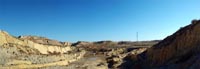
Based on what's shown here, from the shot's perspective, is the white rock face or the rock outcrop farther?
the white rock face

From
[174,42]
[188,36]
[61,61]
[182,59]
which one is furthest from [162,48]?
[61,61]

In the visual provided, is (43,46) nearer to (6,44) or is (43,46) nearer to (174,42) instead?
(6,44)

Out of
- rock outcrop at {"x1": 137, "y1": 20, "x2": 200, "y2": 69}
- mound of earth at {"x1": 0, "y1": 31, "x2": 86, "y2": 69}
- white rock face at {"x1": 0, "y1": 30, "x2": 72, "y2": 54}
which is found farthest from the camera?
white rock face at {"x1": 0, "y1": 30, "x2": 72, "y2": 54}

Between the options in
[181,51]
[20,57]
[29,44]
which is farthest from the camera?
[29,44]

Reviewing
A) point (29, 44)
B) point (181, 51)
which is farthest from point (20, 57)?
point (181, 51)

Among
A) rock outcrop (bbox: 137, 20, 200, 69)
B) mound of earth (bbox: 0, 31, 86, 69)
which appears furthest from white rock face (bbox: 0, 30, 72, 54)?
rock outcrop (bbox: 137, 20, 200, 69)

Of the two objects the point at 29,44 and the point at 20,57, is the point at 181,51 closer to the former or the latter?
the point at 20,57

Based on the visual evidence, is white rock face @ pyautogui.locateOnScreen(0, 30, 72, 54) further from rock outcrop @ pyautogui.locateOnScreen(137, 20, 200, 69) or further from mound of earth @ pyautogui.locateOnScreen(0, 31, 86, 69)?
rock outcrop @ pyautogui.locateOnScreen(137, 20, 200, 69)

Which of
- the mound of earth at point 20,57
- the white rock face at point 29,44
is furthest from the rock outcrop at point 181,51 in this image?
the white rock face at point 29,44

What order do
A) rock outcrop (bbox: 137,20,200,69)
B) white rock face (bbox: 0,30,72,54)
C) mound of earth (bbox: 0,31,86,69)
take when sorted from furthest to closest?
white rock face (bbox: 0,30,72,54), mound of earth (bbox: 0,31,86,69), rock outcrop (bbox: 137,20,200,69)

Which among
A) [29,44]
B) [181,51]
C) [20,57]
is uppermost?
[29,44]

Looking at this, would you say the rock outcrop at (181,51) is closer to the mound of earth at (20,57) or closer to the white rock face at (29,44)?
the mound of earth at (20,57)

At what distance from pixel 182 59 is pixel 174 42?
692cm

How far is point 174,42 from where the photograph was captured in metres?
38.8
